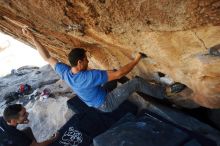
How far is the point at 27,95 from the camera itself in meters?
9.05

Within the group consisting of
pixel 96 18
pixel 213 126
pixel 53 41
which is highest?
pixel 96 18

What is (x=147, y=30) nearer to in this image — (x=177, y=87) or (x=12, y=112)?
(x=177, y=87)

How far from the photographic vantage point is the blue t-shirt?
4516mm

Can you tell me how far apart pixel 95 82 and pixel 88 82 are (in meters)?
0.10

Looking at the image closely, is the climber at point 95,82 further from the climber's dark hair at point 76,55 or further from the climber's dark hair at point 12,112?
the climber's dark hair at point 12,112

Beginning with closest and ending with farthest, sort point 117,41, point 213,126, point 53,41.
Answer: point 117,41 → point 213,126 → point 53,41

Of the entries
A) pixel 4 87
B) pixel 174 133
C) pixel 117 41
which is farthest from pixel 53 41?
pixel 4 87

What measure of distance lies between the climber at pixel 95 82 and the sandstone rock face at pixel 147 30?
0.24 meters

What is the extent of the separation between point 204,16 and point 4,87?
340 inches

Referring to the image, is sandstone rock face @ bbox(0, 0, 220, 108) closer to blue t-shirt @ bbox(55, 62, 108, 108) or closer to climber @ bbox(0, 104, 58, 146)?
blue t-shirt @ bbox(55, 62, 108, 108)

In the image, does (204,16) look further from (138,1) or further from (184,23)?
(138,1)

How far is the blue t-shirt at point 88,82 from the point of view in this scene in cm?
452

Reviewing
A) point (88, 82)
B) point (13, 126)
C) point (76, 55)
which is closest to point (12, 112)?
point (13, 126)

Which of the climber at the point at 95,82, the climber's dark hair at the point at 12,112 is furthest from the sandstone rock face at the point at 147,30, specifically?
the climber's dark hair at the point at 12,112
